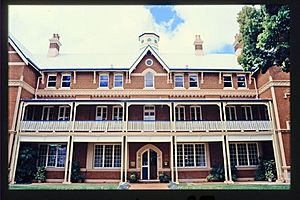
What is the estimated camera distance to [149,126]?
1052cm

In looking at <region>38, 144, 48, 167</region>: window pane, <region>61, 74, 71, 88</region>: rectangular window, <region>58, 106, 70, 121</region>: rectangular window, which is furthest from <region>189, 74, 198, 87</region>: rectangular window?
<region>38, 144, 48, 167</region>: window pane

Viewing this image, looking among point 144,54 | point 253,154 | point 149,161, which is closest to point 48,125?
point 149,161

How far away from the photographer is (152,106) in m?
11.1

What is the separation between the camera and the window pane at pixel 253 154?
10494 millimetres

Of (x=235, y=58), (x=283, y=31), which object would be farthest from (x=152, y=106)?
(x=283, y=31)

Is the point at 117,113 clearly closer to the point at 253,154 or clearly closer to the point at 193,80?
the point at 193,80

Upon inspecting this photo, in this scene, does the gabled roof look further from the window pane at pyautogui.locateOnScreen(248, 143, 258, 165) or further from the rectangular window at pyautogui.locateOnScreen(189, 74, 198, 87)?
the window pane at pyautogui.locateOnScreen(248, 143, 258, 165)

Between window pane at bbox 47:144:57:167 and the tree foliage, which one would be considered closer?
the tree foliage

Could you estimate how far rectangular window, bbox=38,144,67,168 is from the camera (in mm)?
10398

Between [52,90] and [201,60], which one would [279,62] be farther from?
[52,90]

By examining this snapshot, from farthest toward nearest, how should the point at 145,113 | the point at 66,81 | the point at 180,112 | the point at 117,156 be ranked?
the point at 66,81 → the point at 180,112 → the point at 145,113 → the point at 117,156

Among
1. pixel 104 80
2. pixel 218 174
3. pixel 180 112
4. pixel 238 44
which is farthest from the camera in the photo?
pixel 104 80

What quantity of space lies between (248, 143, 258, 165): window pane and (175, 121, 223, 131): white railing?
138 cm

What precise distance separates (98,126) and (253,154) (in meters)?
5.74
